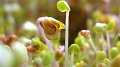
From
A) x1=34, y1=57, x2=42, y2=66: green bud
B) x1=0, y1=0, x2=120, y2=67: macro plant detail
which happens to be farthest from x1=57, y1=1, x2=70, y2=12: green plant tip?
x1=34, y1=57, x2=42, y2=66: green bud

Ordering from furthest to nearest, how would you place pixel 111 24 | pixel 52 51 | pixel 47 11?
pixel 47 11 → pixel 111 24 → pixel 52 51

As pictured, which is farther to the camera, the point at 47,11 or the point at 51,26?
the point at 47,11

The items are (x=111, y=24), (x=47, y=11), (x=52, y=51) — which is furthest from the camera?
(x=47, y=11)

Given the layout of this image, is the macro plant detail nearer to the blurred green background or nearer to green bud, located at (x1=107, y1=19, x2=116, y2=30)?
green bud, located at (x1=107, y1=19, x2=116, y2=30)

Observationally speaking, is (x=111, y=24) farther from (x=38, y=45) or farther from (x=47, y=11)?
(x=47, y=11)

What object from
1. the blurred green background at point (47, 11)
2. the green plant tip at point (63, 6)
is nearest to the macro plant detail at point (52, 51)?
the green plant tip at point (63, 6)

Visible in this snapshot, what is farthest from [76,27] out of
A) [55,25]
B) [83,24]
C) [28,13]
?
[55,25]

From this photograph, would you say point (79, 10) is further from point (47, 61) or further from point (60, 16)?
point (47, 61)

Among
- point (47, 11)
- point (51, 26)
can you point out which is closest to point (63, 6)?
point (51, 26)
